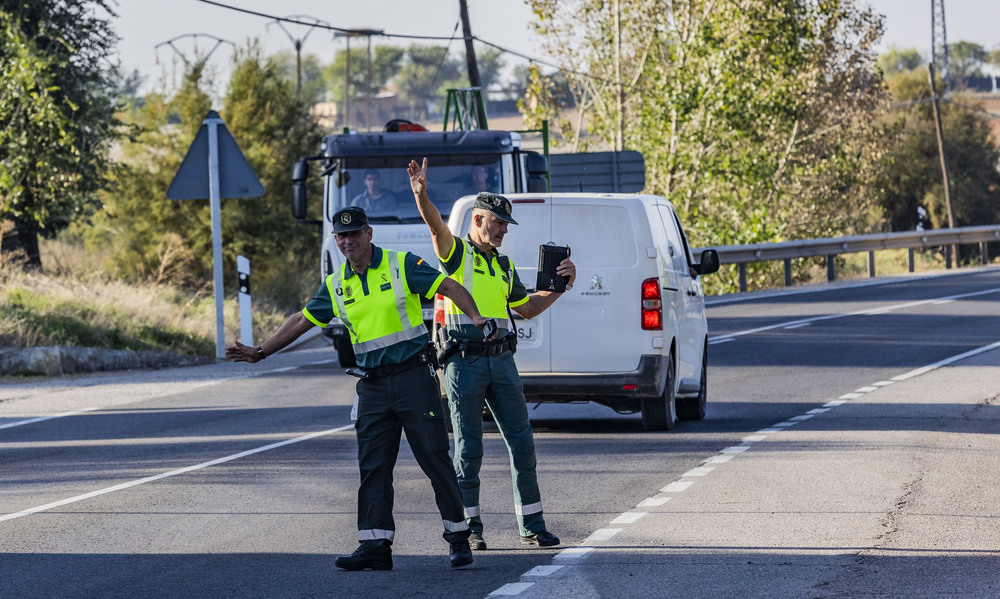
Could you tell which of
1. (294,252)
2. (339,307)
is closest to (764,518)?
(339,307)

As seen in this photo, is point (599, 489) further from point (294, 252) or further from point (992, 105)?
point (992, 105)

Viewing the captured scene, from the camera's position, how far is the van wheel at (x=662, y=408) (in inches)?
469

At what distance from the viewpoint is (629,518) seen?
27.3ft

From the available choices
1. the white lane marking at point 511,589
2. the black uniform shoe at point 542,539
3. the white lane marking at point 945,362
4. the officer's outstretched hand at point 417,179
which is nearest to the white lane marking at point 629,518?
the black uniform shoe at point 542,539

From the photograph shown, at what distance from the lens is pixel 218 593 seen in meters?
6.62

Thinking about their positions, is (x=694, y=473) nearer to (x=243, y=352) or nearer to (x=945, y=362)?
(x=243, y=352)

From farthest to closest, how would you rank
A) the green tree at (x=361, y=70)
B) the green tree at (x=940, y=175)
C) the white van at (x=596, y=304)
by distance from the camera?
the green tree at (x=361, y=70) → the green tree at (x=940, y=175) → the white van at (x=596, y=304)

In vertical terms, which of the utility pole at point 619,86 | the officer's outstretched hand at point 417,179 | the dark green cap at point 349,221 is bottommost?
the dark green cap at point 349,221

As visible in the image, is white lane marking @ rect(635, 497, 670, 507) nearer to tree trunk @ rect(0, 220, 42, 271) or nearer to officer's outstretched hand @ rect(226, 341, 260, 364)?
officer's outstretched hand @ rect(226, 341, 260, 364)

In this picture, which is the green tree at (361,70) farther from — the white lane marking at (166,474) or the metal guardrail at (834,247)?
the white lane marking at (166,474)

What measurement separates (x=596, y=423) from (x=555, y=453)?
2018mm

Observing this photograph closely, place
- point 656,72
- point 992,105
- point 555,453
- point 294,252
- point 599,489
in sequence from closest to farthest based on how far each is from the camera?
1. point 599,489
2. point 555,453
3. point 294,252
4. point 656,72
5. point 992,105

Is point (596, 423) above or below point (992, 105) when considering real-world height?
below

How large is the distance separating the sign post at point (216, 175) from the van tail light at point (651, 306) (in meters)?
8.89
